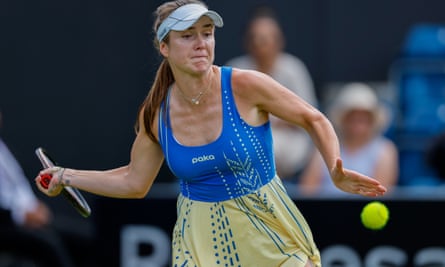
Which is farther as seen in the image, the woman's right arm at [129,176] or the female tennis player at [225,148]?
the woman's right arm at [129,176]

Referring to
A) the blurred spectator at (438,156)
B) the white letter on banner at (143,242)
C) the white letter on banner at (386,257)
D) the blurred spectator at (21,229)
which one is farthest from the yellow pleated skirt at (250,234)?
the blurred spectator at (21,229)

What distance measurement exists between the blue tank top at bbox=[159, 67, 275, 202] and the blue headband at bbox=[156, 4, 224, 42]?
0.29m

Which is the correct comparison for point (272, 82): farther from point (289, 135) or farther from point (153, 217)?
→ point (289, 135)

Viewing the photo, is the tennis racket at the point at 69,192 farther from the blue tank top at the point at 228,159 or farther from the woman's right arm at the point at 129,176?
the blue tank top at the point at 228,159

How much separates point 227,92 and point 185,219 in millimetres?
635

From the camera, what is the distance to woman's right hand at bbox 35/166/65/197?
5176 millimetres

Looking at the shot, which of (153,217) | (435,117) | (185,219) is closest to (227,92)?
(185,219)

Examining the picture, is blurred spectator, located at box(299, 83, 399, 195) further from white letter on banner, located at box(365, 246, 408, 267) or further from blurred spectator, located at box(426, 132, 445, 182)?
white letter on banner, located at box(365, 246, 408, 267)

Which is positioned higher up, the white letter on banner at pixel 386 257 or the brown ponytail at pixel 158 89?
the brown ponytail at pixel 158 89

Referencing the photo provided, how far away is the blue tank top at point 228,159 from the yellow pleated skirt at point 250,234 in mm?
51

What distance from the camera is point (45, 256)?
8180mm

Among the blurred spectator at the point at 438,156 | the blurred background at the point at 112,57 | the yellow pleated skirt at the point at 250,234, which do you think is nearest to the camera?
the yellow pleated skirt at the point at 250,234

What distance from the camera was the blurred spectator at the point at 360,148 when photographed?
772 centimetres

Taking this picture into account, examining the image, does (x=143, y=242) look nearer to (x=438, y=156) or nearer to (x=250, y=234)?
→ (x=438, y=156)
